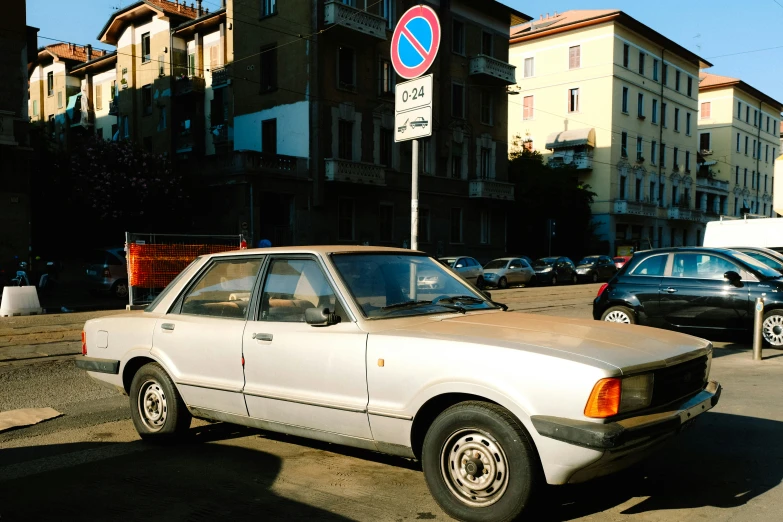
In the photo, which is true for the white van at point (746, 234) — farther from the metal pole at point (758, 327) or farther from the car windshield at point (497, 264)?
the car windshield at point (497, 264)

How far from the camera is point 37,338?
11.0m

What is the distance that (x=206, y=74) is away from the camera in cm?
3712

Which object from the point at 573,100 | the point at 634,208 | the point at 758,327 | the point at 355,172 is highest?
the point at 573,100

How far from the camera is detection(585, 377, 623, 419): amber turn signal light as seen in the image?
3.44 metres

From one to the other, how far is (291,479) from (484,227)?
116 feet

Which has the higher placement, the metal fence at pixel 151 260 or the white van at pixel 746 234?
the white van at pixel 746 234

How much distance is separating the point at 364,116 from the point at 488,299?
28.0m

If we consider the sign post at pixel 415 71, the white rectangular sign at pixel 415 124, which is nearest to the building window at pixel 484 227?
the sign post at pixel 415 71

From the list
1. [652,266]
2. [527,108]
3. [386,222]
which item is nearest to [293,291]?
[652,266]

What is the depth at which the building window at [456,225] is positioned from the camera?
36969 millimetres

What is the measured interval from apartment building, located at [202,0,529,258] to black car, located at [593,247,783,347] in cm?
1944

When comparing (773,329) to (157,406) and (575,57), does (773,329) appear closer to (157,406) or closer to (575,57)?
(157,406)

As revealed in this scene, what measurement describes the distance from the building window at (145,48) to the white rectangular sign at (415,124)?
120ft

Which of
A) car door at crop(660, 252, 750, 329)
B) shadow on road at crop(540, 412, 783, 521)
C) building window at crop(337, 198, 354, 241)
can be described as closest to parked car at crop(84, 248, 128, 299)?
building window at crop(337, 198, 354, 241)
